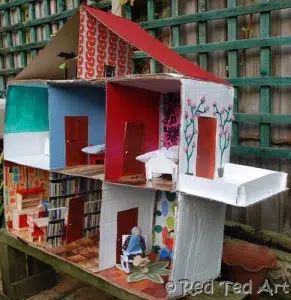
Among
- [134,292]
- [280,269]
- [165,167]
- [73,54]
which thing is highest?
[73,54]

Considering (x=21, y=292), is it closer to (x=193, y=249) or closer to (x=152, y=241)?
(x=152, y=241)

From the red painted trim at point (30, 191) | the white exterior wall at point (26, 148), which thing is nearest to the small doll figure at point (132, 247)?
the white exterior wall at point (26, 148)

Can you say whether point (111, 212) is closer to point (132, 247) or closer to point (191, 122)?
point (132, 247)

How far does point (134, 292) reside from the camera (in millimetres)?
1888

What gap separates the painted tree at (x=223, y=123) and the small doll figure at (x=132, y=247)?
0.59 m

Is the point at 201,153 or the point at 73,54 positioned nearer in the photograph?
the point at 201,153

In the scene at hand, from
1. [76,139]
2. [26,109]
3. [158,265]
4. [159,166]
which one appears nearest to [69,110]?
[76,139]

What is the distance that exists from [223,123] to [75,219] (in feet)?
3.55

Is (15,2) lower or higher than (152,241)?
higher

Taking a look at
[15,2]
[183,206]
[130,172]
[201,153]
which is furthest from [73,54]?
[15,2]

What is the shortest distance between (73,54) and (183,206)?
121 cm

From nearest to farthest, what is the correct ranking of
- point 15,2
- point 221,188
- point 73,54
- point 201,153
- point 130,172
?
point 221,188
point 201,153
point 130,172
point 73,54
point 15,2

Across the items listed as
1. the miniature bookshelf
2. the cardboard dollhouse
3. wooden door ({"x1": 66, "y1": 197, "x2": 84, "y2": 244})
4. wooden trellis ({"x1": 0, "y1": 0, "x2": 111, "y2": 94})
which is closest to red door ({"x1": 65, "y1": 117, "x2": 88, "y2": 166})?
the cardboard dollhouse

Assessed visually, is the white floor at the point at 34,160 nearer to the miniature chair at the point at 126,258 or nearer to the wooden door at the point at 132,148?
the wooden door at the point at 132,148
